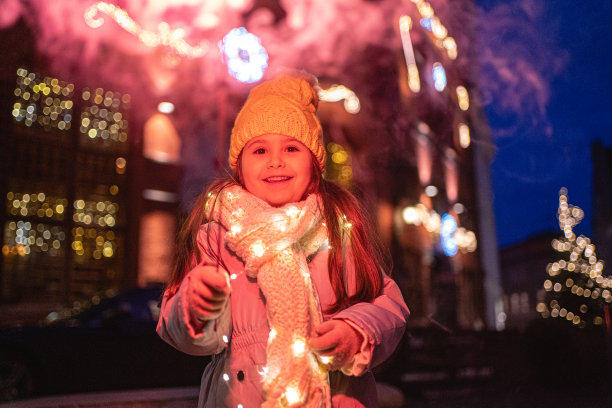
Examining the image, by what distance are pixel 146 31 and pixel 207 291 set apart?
11.8 metres

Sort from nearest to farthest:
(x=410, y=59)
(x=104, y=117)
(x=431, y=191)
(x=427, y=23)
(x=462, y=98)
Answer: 1. (x=104, y=117)
2. (x=427, y=23)
3. (x=462, y=98)
4. (x=410, y=59)
5. (x=431, y=191)

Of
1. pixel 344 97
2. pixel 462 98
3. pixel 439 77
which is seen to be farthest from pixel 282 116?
pixel 439 77

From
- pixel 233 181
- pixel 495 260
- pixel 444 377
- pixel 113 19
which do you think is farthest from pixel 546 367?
pixel 495 260

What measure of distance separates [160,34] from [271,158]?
11.2m

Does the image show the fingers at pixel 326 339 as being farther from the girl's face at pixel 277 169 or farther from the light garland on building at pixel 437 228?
the light garland on building at pixel 437 228

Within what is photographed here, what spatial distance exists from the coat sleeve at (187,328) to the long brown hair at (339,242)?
0.62 ft

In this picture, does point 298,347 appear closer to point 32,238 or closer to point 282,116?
point 282,116

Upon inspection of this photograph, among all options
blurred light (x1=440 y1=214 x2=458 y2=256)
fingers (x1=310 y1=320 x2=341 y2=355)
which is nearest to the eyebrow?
fingers (x1=310 y1=320 x2=341 y2=355)

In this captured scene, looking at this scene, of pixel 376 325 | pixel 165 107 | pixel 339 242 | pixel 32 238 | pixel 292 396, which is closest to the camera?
pixel 292 396

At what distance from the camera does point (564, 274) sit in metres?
13.3

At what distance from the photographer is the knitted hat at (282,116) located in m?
2.20

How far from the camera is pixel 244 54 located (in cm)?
1099

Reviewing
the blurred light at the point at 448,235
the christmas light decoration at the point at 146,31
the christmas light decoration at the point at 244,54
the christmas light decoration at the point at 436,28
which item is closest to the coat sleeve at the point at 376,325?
the christmas light decoration at the point at 244,54

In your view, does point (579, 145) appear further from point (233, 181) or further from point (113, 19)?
point (113, 19)
